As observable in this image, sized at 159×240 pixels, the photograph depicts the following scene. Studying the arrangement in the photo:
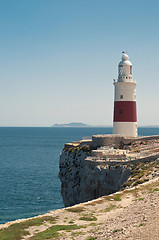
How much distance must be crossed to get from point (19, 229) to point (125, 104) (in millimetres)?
35844

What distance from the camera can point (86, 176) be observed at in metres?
38.4

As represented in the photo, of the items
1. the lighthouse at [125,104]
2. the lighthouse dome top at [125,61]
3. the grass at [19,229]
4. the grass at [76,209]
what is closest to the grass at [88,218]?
the grass at [76,209]

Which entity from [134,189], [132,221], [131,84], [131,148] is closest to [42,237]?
[132,221]

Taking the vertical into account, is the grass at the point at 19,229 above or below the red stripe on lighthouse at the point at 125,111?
below

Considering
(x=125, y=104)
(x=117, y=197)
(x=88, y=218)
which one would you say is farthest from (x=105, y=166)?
(x=125, y=104)

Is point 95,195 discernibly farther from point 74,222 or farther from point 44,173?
point 44,173

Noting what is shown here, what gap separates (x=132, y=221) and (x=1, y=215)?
36.6m

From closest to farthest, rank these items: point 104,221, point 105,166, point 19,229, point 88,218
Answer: point 19,229 < point 104,221 < point 88,218 < point 105,166

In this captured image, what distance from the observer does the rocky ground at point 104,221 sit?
14.8 meters

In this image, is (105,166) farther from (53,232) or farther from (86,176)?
(53,232)

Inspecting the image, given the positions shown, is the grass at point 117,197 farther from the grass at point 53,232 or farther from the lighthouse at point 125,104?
the lighthouse at point 125,104

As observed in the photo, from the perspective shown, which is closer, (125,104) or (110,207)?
(110,207)

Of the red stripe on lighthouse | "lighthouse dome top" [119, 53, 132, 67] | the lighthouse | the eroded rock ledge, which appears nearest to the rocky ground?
the eroded rock ledge

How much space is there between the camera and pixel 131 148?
1708 inches
